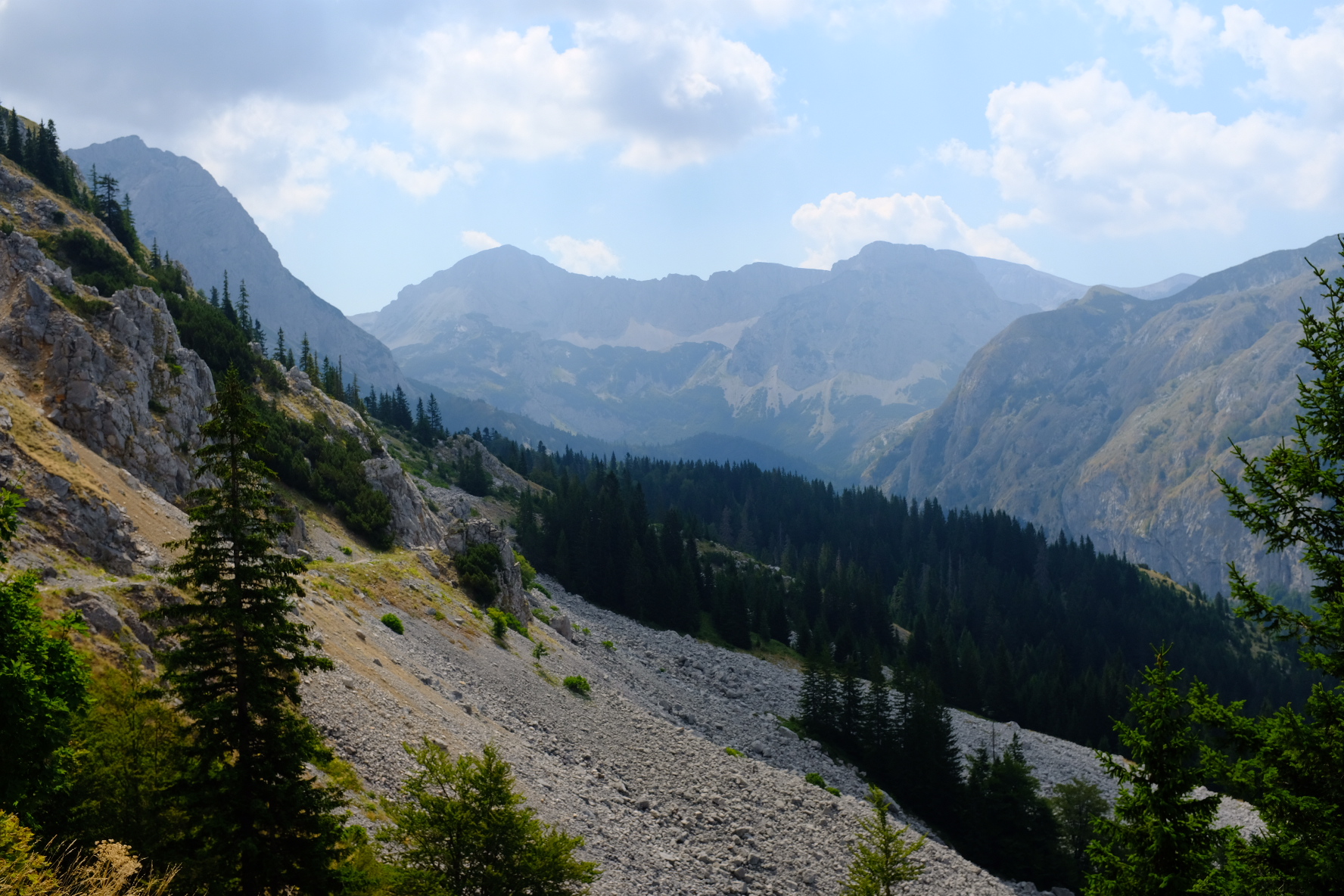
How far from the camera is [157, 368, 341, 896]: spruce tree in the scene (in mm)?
20031

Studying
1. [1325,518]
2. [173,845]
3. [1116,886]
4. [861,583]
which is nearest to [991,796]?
[1116,886]

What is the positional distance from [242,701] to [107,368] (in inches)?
1583

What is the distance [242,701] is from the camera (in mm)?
20562

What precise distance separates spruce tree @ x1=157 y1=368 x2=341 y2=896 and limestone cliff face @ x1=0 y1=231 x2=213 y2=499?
30.3 m

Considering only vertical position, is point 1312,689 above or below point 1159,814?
above

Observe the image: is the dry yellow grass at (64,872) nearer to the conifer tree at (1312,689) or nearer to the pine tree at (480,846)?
the pine tree at (480,846)

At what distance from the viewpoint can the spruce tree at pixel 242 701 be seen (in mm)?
20031

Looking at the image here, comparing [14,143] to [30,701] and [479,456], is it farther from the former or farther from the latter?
[30,701]

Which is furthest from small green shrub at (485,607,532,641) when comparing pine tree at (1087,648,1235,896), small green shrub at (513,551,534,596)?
pine tree at (1087,648,1235,896)

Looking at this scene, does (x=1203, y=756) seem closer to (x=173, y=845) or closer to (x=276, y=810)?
(x=276, y=810)

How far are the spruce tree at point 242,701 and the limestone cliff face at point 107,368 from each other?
3027cm

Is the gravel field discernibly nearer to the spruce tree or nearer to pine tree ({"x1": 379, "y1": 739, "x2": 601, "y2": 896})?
pine tree ({"x1": 379, "y1": 739, "x2": 601, "y2": 896})

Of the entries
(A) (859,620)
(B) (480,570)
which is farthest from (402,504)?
(A) (859,620)

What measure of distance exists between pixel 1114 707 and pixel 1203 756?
123 metres
